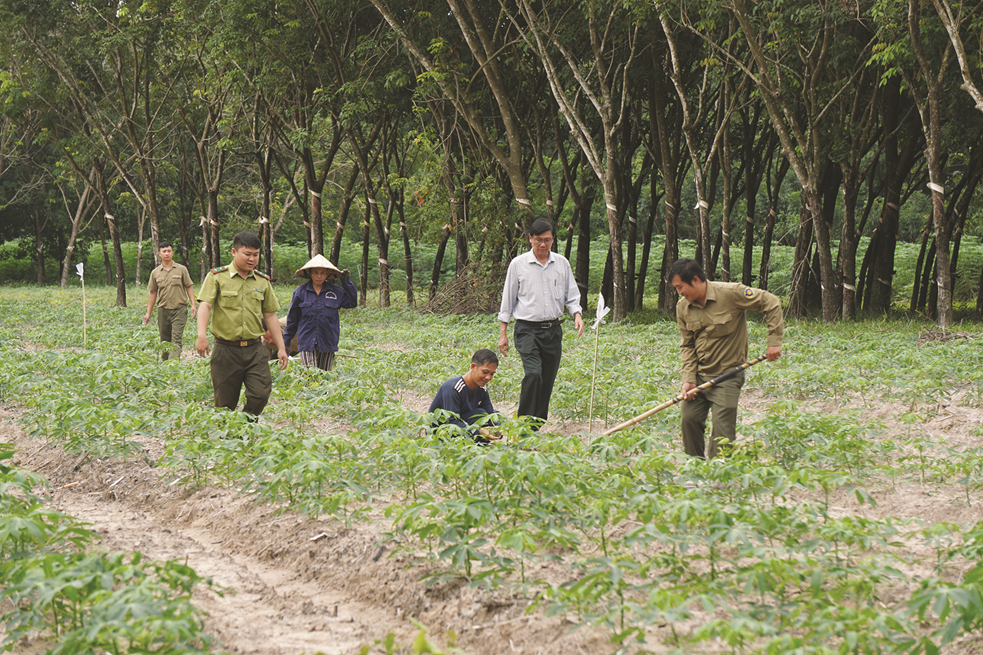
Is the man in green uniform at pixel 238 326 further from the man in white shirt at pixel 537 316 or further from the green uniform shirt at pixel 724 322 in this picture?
the green uniform shirt at pixel 724 322

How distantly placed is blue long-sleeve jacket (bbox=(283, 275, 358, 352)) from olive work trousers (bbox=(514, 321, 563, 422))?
2.74 m

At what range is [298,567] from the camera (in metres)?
4.86

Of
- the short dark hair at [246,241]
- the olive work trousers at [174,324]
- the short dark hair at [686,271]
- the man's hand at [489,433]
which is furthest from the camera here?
the olive work trousers at [174,324]

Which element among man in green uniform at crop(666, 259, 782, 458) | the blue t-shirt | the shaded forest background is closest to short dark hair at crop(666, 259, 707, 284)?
man in green uniform at crop(666, 259, 782, 458)

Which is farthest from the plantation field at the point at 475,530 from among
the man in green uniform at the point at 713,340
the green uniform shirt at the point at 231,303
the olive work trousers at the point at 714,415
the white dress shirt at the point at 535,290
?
the white dress shirt at the point at 535,290

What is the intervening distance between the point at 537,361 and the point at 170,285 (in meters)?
7.78

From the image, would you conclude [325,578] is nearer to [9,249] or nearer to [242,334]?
[242,334]

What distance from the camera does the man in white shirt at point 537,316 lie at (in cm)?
751

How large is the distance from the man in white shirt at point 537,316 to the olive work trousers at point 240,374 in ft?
7.34

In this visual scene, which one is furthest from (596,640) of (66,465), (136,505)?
(66,465)

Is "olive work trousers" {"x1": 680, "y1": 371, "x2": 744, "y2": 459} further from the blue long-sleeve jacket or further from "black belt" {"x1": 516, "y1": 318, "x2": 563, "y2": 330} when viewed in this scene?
the blue long-sleeve jacket

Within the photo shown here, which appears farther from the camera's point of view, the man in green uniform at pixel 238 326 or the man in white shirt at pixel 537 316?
the man in white shirt at pixel 537 316

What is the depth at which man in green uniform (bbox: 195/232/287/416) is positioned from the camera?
7.13 meters

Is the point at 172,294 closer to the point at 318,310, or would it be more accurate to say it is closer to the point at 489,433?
the point at 318,310
